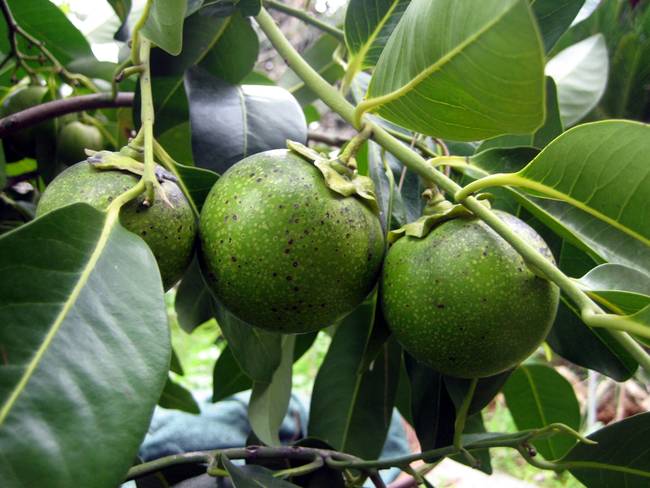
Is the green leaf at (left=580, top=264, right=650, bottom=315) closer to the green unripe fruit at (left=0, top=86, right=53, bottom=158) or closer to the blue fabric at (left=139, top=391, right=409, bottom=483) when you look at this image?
the blue fabric at (left=139, top=391, right=409, bottom=483)

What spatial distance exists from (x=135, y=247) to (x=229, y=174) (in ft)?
0.51

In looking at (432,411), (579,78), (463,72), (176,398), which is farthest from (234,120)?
(579,78)

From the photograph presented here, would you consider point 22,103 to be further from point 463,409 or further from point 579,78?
point 579,78

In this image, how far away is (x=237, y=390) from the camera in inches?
44.5

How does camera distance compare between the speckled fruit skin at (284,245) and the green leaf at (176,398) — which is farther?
the green leaf at (176,398)

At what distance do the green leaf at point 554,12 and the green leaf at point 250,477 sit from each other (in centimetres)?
63

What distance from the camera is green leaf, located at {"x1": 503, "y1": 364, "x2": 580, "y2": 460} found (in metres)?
1.08

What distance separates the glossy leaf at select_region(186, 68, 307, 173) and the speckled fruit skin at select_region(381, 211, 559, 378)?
25 cm

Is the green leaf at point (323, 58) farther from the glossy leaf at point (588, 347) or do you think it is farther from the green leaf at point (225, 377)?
the glossy leaf at point (588, 347)

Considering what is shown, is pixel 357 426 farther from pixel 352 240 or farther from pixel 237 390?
pixel 352 240

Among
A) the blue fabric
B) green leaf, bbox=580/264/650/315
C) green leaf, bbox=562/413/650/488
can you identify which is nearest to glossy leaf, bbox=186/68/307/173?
green leaf, bbox=580/264/650/315

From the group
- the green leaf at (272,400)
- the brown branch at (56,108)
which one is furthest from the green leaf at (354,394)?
the brown branch at (56,108)

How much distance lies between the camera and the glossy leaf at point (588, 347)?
31.0 inches

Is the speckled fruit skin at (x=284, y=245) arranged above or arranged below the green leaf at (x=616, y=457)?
above
